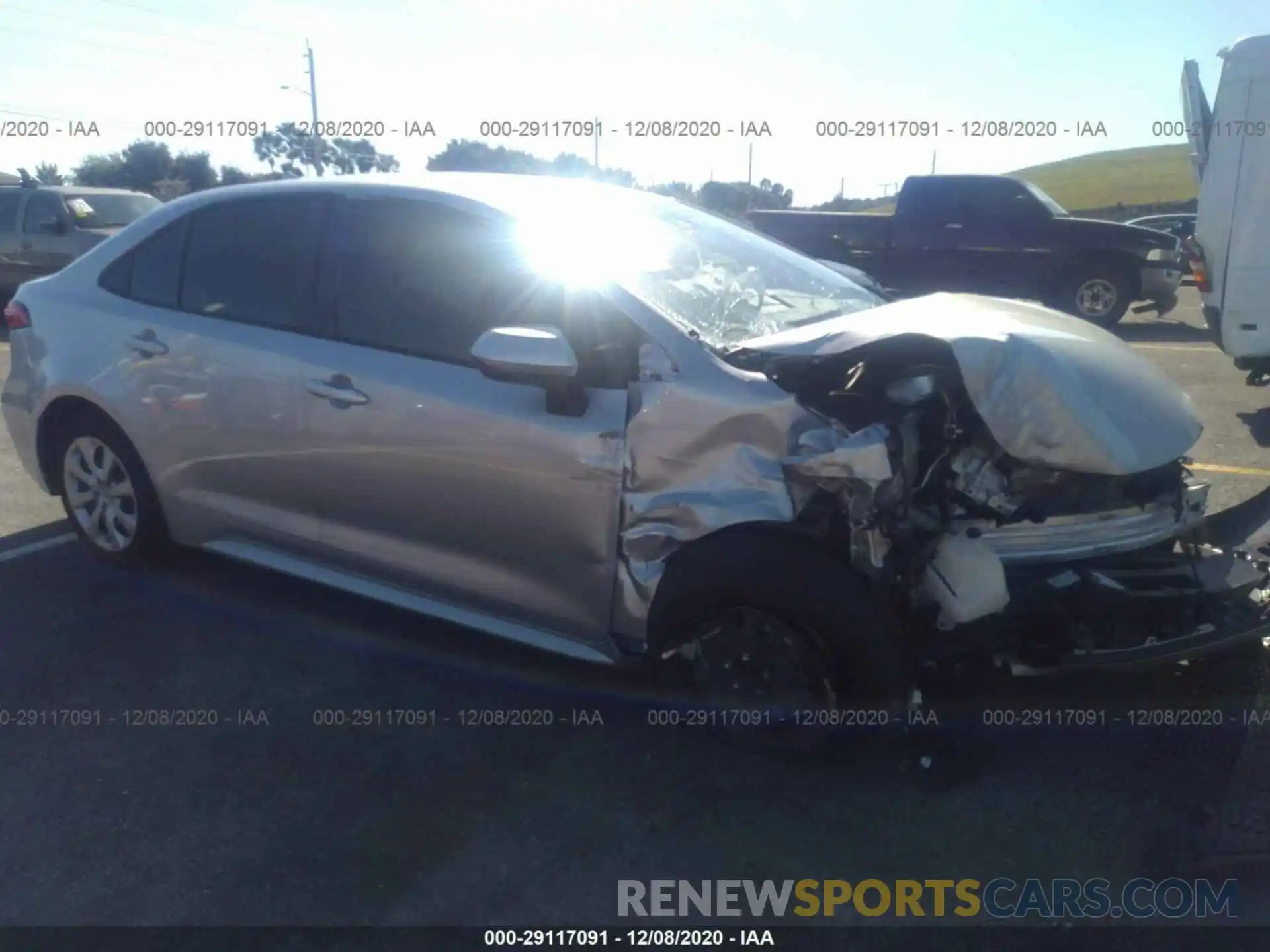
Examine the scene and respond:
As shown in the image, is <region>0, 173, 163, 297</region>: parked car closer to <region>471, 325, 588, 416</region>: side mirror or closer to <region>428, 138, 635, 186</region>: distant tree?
<region>428, 138, 635, 186</region>: distant tree

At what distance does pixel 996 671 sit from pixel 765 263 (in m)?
1.93

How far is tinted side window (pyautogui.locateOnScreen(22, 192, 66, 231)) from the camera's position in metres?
14.1

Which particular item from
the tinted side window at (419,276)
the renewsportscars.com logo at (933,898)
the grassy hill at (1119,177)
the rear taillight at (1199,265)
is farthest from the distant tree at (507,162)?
the grassy hill at (1119,177)

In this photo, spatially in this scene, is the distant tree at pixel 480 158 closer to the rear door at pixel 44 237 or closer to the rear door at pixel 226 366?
the rear door at pixel 44 237

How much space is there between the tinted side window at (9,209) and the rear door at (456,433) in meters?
12.6

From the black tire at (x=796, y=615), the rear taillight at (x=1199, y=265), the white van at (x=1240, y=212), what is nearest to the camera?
the black tire at (x=796, y=615)

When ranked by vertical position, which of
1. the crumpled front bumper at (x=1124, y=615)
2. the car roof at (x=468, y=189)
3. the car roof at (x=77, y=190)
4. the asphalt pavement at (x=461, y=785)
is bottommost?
the asphalt pavement at (x=461, y=785)

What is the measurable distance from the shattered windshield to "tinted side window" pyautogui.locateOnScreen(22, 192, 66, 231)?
39.5 feet

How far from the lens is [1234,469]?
660 cm

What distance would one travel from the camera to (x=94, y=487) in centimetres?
489

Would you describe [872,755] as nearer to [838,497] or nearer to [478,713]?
[838,497]

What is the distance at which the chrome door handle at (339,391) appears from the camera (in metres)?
3.86

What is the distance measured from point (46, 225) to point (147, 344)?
36.3 feet

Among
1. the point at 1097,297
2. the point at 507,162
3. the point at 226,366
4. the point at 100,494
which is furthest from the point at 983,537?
the point at 1097,297
